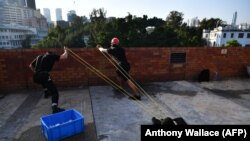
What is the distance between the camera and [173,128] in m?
2.84

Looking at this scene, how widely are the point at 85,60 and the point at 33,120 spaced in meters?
2.43

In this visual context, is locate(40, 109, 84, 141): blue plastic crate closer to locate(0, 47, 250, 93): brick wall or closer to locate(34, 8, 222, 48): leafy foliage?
locate(0, 47, 250, 93): brick wall

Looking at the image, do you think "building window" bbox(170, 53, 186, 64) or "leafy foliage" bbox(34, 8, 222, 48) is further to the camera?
"leafy foliage" bbox(34, 8, 222, 48)

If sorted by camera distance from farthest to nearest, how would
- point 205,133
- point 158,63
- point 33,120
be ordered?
point 158,63
point 33,120
point 205,133

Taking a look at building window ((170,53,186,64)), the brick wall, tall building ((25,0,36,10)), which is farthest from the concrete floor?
tall building ((25,0,36,10))

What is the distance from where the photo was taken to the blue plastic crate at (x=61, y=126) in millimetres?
2961

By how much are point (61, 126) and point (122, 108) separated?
1.62 meters

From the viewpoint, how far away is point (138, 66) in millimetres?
6191

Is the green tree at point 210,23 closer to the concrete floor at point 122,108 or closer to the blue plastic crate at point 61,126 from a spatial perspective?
the concrete floor at point 122,108

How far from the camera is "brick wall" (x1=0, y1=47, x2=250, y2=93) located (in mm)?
5406

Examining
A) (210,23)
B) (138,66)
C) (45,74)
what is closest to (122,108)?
(45,74)

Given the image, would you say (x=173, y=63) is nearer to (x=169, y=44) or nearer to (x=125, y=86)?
(x=125, y=86)

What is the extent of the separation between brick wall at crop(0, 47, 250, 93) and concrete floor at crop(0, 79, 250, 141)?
0.36 metres

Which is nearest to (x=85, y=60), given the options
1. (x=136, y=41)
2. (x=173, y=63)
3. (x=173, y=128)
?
(x=173, y=63)
